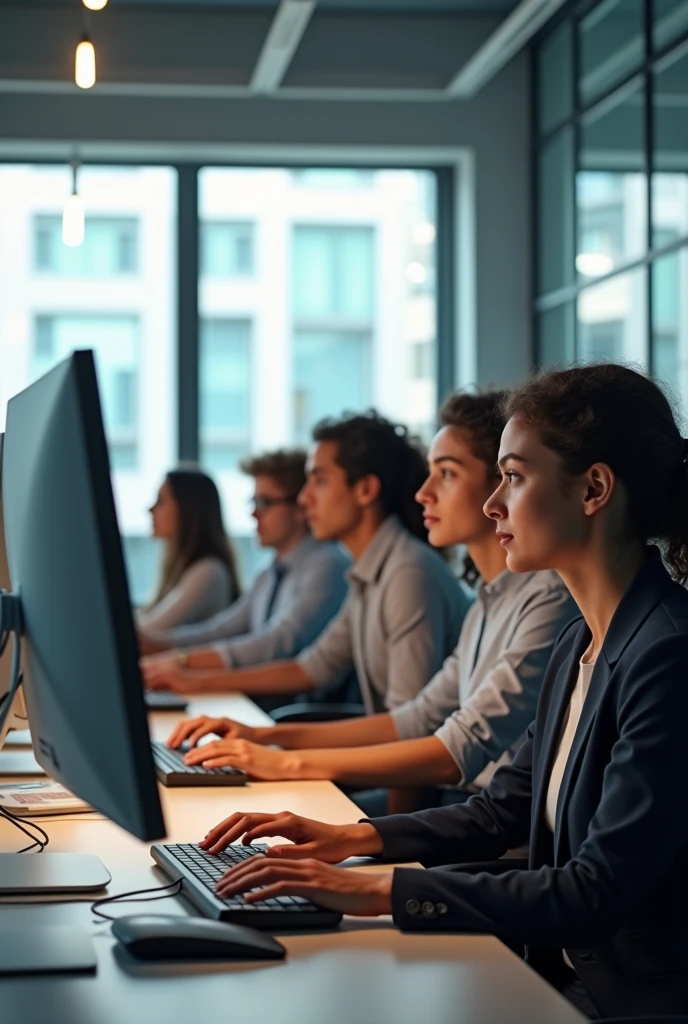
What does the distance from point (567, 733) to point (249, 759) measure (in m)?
0.63

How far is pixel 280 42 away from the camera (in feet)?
14.6

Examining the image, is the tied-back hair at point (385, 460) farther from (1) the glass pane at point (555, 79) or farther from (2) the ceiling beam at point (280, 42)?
(1) the glass pane at point (555, 79)

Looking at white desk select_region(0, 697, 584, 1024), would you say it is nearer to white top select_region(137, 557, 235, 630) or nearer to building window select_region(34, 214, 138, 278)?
white top select_region(137, 557, 235, 630)

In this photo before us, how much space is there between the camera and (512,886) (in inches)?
50.1

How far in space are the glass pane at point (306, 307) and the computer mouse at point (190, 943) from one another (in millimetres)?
4574

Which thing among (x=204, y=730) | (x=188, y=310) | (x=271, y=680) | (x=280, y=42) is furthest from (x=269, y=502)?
(x=204, y=730)

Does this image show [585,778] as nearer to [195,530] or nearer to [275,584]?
[275,584]

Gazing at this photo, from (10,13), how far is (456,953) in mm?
4918

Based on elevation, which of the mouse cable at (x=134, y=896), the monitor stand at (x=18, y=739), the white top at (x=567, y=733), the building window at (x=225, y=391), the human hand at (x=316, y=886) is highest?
the building window at (x=225, y=391)

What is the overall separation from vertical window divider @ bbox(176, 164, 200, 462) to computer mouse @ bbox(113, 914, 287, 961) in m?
4.65

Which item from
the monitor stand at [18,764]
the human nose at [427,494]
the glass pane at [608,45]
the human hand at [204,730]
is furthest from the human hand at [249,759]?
the glass pane at [608,45]

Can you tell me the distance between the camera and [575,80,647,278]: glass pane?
454cm

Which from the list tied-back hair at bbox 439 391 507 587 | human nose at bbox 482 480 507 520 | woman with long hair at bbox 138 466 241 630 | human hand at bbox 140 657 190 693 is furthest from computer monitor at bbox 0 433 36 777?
woman with long hair at bbox 138 466 241 630

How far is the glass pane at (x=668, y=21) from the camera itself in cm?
416
